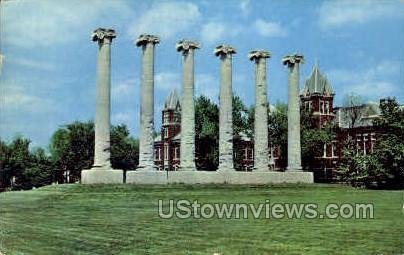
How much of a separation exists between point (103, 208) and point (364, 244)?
12122 millimetres

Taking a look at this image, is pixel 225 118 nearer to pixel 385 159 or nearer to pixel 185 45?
pixel 185 45

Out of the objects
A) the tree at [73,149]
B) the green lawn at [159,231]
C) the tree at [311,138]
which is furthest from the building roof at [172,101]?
the green lawn at [159,231]

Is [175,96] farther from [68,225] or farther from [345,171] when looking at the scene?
[68,225]

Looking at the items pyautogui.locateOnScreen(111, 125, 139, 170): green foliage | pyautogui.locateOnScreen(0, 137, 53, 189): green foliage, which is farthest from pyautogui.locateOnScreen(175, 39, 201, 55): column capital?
pyautogui.locateOnScreen(111, 125, 139, 170): green foliage

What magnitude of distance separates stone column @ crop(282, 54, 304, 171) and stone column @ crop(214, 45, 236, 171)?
564 cm

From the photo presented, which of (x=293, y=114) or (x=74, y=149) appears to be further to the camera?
(x=74, y=149)

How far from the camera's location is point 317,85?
3007 inches

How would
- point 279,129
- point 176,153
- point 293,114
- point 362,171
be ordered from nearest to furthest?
1. point 362,171
2. point 293,114
3. point 279,129
4. point 176,153

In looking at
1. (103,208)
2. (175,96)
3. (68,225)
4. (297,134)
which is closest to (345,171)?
(297,134)

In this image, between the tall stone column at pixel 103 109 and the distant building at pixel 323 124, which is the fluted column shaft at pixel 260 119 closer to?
the tall stone column at pixel 103 109

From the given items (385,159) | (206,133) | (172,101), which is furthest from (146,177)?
(172,101)

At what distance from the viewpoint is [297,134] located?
46.3 m

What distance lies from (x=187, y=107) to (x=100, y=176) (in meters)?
8.60

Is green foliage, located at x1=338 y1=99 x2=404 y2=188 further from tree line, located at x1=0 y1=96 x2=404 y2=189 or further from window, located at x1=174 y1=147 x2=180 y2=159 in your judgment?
window, located at x1=174 y1=147 x2=180 y2=159
